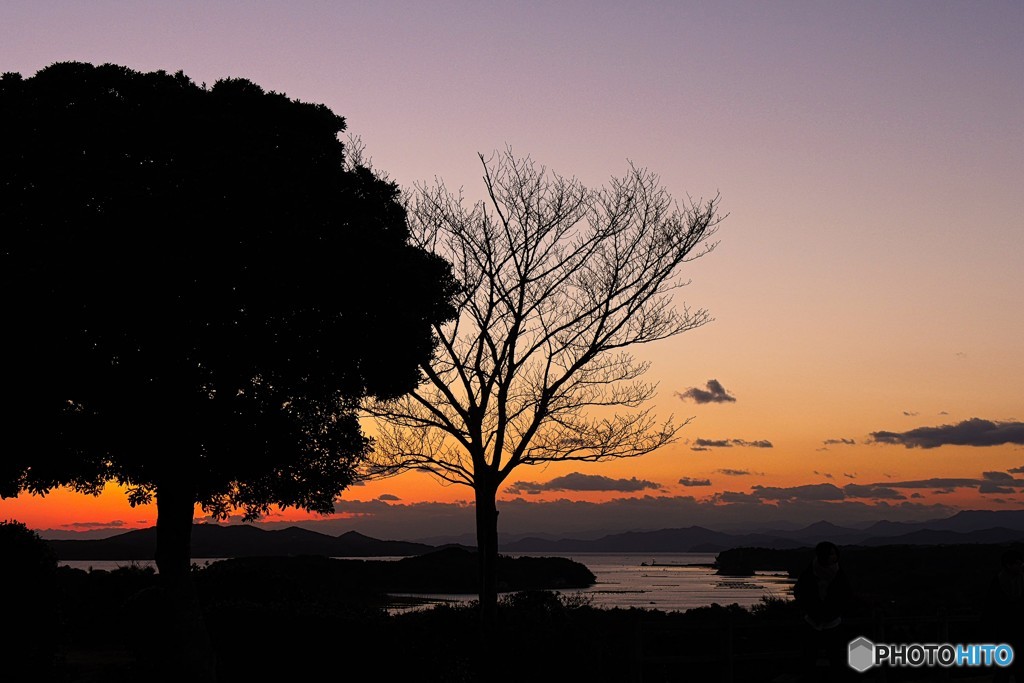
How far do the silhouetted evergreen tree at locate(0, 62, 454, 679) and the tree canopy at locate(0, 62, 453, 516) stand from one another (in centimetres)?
4

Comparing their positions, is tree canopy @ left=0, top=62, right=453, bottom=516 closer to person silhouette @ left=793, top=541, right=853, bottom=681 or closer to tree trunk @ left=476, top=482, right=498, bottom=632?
tree trunk @ left=476, top=482, right=498, bottom=632

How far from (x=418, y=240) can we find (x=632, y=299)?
21.8 feet

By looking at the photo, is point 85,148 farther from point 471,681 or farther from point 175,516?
point 471,681

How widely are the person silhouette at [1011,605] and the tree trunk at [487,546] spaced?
14.0 m

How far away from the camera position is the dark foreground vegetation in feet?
56.8

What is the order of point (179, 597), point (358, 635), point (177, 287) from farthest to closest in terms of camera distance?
point (358, 635), point (179, 597), point (177, 287)

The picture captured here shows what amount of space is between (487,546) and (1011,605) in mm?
14661

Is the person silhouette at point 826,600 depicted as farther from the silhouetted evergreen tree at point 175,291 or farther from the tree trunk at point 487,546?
the tree trunk at point 487,546

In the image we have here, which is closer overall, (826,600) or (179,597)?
(826,600)
